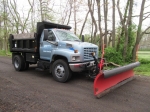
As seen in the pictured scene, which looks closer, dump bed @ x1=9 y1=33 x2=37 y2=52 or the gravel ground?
the gravel ground

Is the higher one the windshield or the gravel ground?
the windshield

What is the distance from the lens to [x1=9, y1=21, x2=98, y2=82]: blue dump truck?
551 centimetres

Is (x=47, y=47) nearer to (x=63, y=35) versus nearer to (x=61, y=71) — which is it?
(x=63, y=35)

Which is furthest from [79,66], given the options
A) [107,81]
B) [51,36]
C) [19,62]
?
[19,62]

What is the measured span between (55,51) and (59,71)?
90 centimetres

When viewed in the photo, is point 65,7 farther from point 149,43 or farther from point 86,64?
point 149,43

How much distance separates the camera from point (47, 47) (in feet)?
21.1

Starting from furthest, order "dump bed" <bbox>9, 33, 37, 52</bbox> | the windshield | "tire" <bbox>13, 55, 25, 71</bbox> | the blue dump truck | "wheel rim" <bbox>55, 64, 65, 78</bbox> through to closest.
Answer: "tire" <bbox>13, 55, 25, 71</bbox> → "dump bed" <bbox>9, 33, 37, 52</bbox> → the windshield → "wheel rim" <bbox>55, 64, 65, 78</bbox> → the blue dump truck

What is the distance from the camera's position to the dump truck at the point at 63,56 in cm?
498

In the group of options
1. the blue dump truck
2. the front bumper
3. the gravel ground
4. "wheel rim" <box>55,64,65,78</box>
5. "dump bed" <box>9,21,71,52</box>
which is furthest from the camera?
"dump bed" <box>9,21,71,52</box>

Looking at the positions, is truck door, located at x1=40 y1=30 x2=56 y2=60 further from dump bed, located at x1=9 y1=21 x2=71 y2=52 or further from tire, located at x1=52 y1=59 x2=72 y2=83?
tire, located at x1=52 y1=59 x2=72 y2=83

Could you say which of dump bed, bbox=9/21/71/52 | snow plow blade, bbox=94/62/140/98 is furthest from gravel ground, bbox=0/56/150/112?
dump bed, bbox=9/21/71/52

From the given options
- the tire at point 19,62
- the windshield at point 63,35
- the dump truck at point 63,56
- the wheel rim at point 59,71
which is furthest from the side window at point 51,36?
the tire at point 19,62

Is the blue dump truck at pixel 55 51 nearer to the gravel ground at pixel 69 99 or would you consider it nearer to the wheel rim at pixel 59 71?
the wheel rim at pixel 59 71
